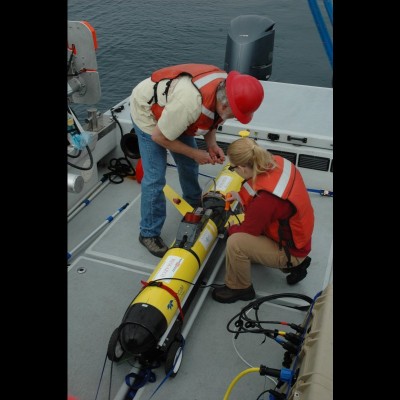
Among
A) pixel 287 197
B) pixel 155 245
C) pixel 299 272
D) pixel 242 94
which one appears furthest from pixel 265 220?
pixel 155 245

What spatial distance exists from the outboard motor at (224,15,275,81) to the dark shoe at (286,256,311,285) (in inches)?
121

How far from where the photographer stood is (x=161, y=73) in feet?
9.37

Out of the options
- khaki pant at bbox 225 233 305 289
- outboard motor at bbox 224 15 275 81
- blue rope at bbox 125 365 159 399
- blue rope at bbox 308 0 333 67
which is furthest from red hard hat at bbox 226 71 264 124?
outboard motor at bbox 224 15 275 81

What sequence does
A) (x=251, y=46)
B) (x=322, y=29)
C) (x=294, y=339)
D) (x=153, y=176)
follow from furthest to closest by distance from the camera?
(x=251, y=46)
(x=153, y=176)
(x=294, y=339)
(x=322, y=29)

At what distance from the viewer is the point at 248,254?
8.84 ft

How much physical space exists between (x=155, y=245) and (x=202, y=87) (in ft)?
4.12

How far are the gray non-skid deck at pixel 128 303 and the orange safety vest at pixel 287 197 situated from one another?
53 cm

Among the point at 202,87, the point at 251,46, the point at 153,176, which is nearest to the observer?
the point at 202,87

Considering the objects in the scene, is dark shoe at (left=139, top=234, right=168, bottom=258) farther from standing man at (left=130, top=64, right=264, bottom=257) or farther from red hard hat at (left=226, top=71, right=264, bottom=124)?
red hard hat at (left=226, top=71, right=264, bottom=124)

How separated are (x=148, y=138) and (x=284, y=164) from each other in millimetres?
1005

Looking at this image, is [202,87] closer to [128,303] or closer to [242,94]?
[242,94]

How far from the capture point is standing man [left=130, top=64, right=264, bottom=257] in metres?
2.60
